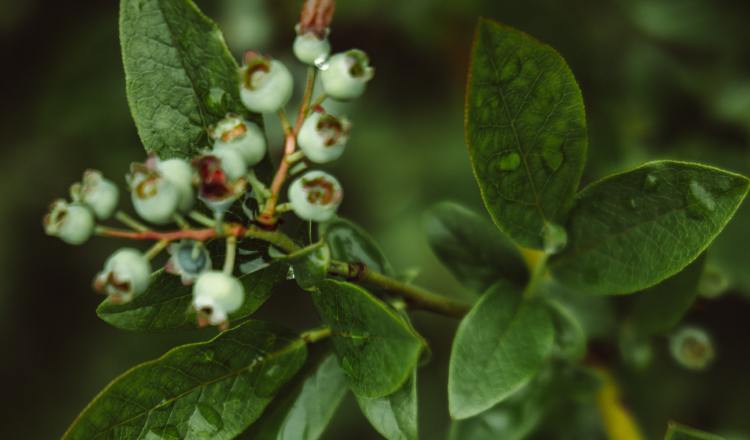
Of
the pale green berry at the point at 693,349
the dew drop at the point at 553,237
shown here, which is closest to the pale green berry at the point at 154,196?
the dew drop at the point at 553,237

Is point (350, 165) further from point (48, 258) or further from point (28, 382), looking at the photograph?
point (28, 382)

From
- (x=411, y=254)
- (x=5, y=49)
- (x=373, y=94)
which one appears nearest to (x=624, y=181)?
(x=411, y=254)

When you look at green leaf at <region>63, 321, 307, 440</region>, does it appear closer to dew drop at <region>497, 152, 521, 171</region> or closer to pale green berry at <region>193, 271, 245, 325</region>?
pale green berry at <region>193, 271, 245, 325</region>

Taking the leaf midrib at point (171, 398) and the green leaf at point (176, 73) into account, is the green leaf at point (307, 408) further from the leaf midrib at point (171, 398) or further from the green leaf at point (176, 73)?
the green leaf at point (176, 73)

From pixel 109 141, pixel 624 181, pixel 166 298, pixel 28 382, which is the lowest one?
pixel 28 382

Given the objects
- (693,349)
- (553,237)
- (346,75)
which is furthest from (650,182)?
(693,349)

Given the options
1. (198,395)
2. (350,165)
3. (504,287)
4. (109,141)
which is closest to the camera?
(198,395)
